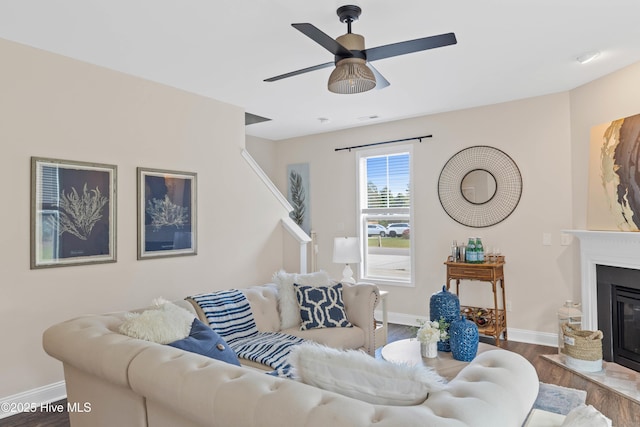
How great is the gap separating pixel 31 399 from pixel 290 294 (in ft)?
6.52

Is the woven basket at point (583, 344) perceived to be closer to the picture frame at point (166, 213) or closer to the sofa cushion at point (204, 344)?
the sofa cushion at point (204, 344)

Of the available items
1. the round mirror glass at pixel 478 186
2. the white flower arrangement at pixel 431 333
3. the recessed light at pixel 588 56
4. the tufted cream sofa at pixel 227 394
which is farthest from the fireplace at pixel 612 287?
the tufted cream sofa at pixel 227 394

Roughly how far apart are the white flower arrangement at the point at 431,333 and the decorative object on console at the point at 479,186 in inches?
87.6

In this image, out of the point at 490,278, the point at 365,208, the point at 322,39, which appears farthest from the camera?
the point at 365,208

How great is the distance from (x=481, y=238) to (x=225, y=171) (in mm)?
2970

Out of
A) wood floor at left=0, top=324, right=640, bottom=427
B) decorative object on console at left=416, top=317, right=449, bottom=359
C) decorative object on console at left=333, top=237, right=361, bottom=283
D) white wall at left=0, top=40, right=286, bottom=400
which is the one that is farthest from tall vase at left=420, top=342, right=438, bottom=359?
white wall at left=0, top=40, right=286, bottom=400

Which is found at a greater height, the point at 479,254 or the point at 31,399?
the point at 479,254

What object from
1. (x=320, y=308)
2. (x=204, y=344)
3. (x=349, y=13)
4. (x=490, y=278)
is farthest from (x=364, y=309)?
(x=349, y=13)

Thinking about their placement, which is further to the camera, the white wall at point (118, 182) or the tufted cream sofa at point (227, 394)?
the white wall at point (118, 182)

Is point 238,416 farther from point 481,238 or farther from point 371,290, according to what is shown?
point 481,238

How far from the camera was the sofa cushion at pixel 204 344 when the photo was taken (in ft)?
6.16

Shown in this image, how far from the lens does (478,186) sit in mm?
4582

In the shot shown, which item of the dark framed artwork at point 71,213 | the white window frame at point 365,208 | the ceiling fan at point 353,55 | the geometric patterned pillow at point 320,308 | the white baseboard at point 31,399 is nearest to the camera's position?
the ceiling fan at point 353,55

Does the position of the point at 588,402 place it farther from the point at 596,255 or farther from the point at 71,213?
the point at 71,213
